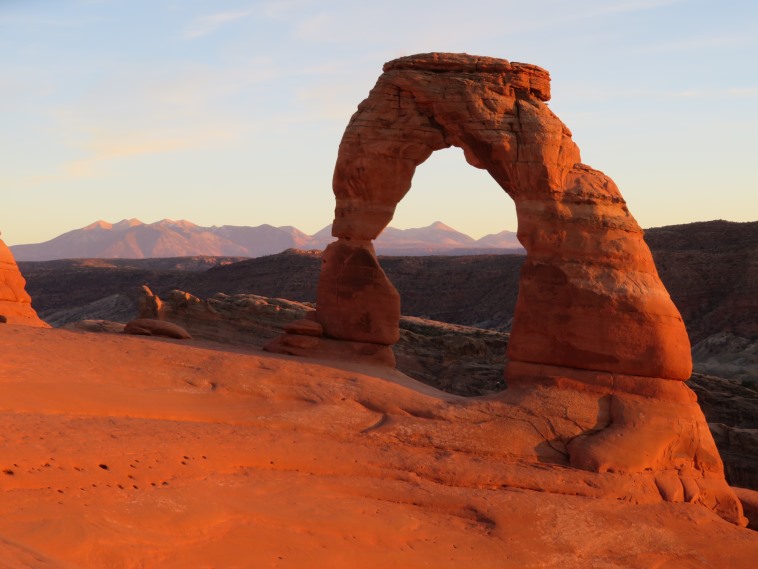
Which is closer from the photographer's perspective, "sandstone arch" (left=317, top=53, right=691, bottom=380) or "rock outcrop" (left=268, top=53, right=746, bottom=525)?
"rock outcrop" (left=268, top=53, right=746, bottom=525)

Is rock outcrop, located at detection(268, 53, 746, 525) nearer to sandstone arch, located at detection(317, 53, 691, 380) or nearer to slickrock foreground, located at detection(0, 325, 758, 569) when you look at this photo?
sandstone arch, located at detection(317, 53, 691, 380)

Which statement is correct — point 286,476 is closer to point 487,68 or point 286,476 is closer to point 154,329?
point 154,329

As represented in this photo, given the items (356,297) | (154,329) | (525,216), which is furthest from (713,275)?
(154,329)

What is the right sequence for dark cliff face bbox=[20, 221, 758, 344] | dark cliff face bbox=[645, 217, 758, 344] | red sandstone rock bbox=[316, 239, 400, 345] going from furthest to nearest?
dark cliff face bbox=[20, 221, 758, 344] < dark cliff face bbox=[645, 217, 758, 344] < red sandstone rock bbox=[316, 239, 400, 345]

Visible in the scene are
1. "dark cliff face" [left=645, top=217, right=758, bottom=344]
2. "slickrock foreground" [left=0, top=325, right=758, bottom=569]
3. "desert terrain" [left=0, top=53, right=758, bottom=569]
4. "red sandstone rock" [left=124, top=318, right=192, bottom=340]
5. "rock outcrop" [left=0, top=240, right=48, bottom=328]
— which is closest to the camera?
"slickrock foreground" [left=0, top=325, right=758, bottom=569]

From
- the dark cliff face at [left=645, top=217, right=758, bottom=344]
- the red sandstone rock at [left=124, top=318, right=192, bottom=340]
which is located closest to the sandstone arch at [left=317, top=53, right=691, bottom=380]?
the red sandstone rock at [left=124, top=318, right=192, bottom=340]

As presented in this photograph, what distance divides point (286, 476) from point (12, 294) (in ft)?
38.9

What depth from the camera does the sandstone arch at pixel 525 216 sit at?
575 inches

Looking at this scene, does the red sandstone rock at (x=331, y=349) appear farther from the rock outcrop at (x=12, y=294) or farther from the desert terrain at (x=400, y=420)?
the rock outcrop at (x=12, y=294)

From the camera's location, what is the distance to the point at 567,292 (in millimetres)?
14727

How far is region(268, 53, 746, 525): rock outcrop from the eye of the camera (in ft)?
46.3

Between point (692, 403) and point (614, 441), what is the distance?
185cm

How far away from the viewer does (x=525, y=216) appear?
15250 millimetres

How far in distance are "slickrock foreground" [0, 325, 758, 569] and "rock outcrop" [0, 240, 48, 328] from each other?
6153mm
